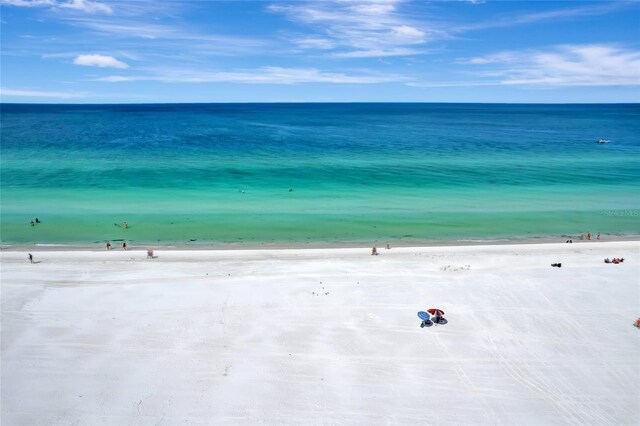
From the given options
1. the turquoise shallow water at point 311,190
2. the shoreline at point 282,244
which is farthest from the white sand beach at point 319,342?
the turquoise shallow water at point 311,190

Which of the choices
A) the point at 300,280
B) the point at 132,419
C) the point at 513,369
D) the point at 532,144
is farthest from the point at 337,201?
the point at 532,144

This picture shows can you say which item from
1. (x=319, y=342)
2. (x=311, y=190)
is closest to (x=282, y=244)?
(x=319, y=342)

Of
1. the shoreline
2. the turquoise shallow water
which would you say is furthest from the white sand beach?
the turquoise shallow water

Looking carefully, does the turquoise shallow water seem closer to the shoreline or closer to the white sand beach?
the shoreline

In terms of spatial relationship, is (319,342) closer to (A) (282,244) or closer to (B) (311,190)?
(A) (282,244)

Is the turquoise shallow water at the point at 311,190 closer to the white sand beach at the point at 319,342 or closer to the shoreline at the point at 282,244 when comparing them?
the shoreline at the point at 282,244

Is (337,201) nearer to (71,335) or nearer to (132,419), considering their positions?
(71,335)
